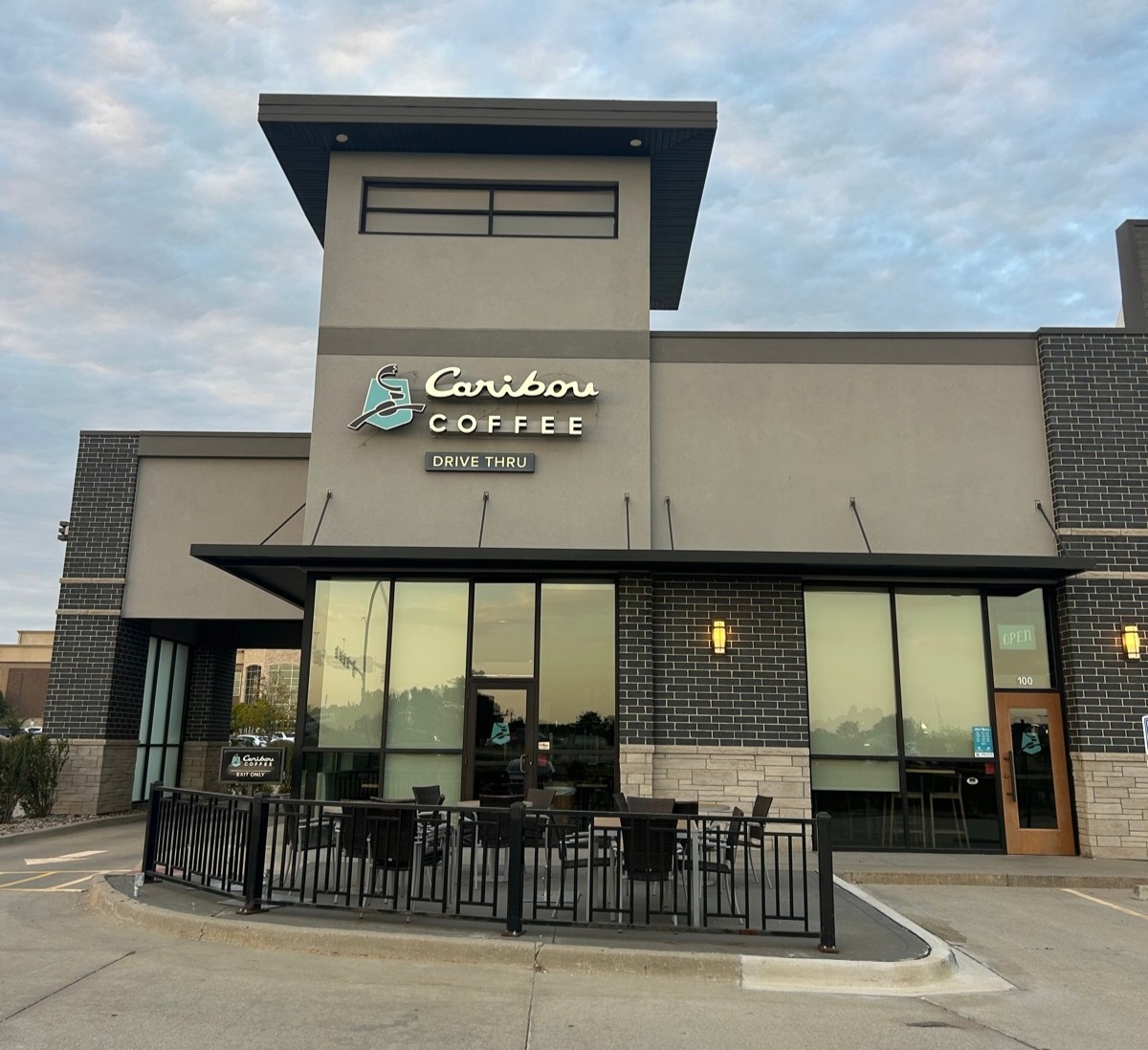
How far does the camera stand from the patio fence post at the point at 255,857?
27.1 feet

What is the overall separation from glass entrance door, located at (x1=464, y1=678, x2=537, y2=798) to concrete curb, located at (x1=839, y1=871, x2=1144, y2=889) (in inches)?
180

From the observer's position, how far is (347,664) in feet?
46.1

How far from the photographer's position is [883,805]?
543 inches

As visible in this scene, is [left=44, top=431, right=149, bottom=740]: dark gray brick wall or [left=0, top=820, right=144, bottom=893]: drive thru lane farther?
[left=44, top=431, right=149, bottom=740]: dark gray brick wall

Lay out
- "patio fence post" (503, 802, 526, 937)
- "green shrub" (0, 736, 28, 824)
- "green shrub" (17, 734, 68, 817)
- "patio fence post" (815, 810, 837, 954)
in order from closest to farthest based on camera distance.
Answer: "patio fence post" (815, 810, 837, 954) < "patio fence post" (503, 802, 526, 937) < "green shrub" (0, 736, 28, 824) < "green shrub" (17, 734, 68, 817)

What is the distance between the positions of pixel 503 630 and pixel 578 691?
4.72 ft

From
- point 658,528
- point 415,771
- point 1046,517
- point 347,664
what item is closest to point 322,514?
point 347,664

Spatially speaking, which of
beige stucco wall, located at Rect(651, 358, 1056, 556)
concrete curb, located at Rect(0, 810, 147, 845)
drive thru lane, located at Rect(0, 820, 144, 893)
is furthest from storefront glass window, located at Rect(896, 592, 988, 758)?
concrete curb, located at Rect(0, 810, 147, 845)

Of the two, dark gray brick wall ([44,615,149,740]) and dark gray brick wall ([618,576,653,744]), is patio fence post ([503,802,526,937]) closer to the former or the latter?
dark gray brick wall ([618,576,653,744])

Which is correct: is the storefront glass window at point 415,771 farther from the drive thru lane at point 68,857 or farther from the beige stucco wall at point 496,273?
the beige stucco wall at point 496,273

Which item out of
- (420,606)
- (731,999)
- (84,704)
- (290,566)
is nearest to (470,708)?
(420,606)

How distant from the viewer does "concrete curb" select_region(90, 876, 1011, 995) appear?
23.0ft

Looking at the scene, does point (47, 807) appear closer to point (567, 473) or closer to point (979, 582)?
point (567, 473)

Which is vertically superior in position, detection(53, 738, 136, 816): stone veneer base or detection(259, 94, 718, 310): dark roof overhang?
detection(259, 94, 718, 310): dark roof overhang
